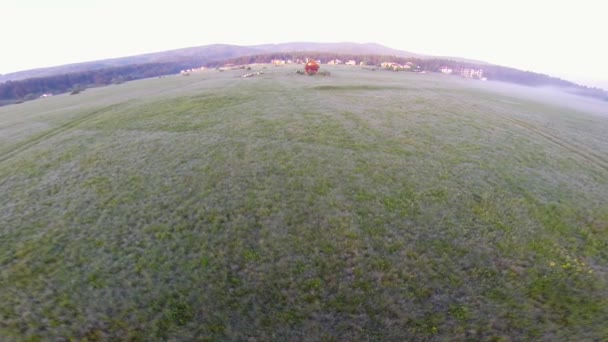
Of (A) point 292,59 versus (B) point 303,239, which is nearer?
(B) point 303,239

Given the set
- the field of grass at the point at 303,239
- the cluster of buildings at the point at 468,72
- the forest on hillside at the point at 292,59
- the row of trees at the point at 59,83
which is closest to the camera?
the field of grass at the point at 303,239

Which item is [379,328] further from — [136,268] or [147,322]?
[136,268]

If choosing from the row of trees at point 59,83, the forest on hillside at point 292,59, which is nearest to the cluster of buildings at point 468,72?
the forest on hillside at point 292,59

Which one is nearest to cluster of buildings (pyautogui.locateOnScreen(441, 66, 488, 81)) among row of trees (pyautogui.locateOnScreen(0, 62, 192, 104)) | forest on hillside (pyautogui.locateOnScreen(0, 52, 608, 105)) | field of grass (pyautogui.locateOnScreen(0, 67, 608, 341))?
forest on hillside (pyautogui.locateOnScreen(0, 52, 608, 105))

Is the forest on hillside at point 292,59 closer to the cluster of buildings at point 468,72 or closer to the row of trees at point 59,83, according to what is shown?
the row of trees at point 59,83

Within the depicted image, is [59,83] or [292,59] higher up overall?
[292,59]

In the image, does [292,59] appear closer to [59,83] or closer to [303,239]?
[59,83]

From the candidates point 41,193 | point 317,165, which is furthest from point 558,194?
point 41,193

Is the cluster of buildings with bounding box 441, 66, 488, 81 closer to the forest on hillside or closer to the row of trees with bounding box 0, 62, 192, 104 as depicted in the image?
the forest on hillside

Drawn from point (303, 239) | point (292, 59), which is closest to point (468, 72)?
point (292, 59)
